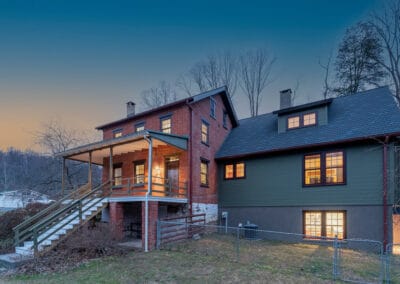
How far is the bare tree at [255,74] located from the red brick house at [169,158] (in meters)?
14.0

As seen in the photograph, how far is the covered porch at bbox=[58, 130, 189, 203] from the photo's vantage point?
11.8 metres

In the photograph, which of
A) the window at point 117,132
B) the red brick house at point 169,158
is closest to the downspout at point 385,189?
the red brick house at point 169,158

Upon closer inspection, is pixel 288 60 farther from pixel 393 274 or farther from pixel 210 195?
pixel 393 274

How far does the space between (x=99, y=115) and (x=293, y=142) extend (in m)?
20.9

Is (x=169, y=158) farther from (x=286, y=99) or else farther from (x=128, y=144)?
(x=286, y=99)

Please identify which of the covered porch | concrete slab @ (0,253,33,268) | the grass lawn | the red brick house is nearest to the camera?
the grass lawn

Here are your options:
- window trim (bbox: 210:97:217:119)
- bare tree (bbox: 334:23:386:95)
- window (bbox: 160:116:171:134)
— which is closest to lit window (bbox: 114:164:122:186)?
window (bbox: 160:116:171:134)

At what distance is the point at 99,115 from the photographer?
91.7 feet

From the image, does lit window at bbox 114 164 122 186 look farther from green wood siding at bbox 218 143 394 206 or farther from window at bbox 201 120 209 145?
green wood siding at bbox 218 143 394 206

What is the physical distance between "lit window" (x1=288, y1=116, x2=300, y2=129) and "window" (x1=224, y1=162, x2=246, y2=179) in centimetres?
326

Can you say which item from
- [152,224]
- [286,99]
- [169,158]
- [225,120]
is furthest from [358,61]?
[152,224]

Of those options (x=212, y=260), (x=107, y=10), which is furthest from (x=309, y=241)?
(x=107, y=10)

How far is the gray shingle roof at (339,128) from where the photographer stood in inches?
461

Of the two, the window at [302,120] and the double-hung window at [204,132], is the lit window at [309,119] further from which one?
the double-hung window at [204,132]
